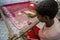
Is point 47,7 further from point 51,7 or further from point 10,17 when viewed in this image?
point 10,17


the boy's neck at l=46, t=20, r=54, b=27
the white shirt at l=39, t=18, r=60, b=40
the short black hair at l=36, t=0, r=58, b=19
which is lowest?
the white shirt at l=39, t=18, r=60, b=40

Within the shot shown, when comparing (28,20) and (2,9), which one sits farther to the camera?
(2,9)

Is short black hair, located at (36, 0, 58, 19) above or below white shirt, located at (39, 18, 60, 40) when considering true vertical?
above

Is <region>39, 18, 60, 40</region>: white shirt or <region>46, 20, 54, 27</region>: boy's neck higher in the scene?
<region>46, 20, 54, 27</region>: boy's neck

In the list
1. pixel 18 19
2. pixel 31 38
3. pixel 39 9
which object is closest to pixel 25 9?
pixel 18 19

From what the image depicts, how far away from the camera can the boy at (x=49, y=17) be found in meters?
0.96

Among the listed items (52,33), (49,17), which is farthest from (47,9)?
(52,33)

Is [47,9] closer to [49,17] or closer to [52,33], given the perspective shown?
[49,17]

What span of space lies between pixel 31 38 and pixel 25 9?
46 centimetres

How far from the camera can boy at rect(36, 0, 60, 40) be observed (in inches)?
38.0

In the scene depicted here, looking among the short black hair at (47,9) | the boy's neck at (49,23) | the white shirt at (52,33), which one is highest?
the short black hair at (47,9)

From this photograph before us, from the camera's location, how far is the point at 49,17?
994 mm

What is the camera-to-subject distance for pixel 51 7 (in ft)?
3.17

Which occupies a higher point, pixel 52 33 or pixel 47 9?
pixel 47 9
